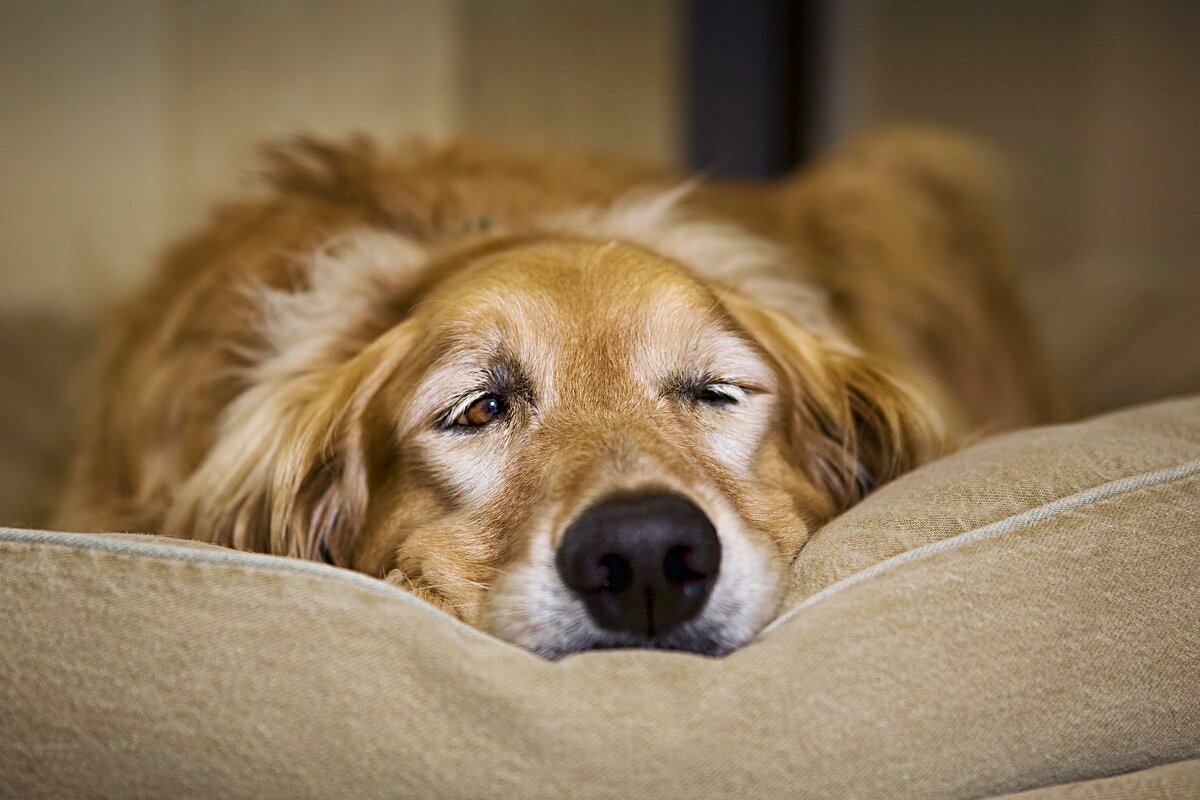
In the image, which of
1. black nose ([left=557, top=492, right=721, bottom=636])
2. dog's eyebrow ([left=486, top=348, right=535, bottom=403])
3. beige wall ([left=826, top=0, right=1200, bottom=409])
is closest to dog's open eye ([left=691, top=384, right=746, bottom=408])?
dog's eyebrow ([left=486, top=348, right=535, bottom=403])

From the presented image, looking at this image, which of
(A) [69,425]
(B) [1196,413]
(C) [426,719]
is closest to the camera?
(C) [426,719]

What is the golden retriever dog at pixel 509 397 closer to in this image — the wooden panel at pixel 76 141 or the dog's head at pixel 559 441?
the dog's head at pixel 559 441

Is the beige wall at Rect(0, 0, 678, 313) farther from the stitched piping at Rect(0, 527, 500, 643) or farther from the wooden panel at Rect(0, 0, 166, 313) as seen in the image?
the stitched piping at Rect(0, 527, 500, 643)

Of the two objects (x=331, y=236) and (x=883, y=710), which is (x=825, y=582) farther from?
(x=331, y=236)

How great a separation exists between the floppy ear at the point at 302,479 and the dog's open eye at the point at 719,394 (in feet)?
1.43

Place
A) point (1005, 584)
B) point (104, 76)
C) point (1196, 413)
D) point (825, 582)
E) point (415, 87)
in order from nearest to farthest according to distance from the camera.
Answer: point (1005, 584) < point (825, 582) < point (1196, 413) < point (104, 76) < point (415, 87)

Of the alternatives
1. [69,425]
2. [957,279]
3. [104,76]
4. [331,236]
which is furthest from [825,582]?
[104,76]

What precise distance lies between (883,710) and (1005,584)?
0.20m

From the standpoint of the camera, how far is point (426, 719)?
977 mm

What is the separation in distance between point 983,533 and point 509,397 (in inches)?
25.0

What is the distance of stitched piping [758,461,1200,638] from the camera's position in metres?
1.15

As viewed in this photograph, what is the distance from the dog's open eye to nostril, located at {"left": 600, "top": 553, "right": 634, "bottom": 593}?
1.40ft

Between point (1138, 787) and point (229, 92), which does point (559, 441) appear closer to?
point (1138, 787)

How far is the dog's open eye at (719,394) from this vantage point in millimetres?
1521
